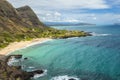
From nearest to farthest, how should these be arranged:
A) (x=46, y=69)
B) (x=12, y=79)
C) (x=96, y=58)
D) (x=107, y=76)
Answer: (x=12, y=79), (x=107, y=76), (x=46, y=69), (x=96, y=58)

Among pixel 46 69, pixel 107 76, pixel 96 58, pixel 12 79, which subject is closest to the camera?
pixel 12 79

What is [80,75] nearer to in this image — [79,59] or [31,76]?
[31,76]

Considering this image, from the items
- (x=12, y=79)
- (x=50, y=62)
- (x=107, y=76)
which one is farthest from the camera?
(x=50, y=62)

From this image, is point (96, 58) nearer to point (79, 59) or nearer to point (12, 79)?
point (79, 59)

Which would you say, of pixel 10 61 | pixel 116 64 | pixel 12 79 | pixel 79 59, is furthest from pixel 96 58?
pixel 12 79

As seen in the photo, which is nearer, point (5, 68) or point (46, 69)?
point (5, 68)

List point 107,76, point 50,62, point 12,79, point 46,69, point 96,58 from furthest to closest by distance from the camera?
1. point 96,58
2. point 50,62
3. point 46,69
4. point 107,76
5. point 12,79

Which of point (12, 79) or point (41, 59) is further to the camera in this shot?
point (41, 59)

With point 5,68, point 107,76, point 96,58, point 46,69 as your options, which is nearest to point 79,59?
point 96,58

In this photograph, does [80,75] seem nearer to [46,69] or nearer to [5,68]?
[46,69]
